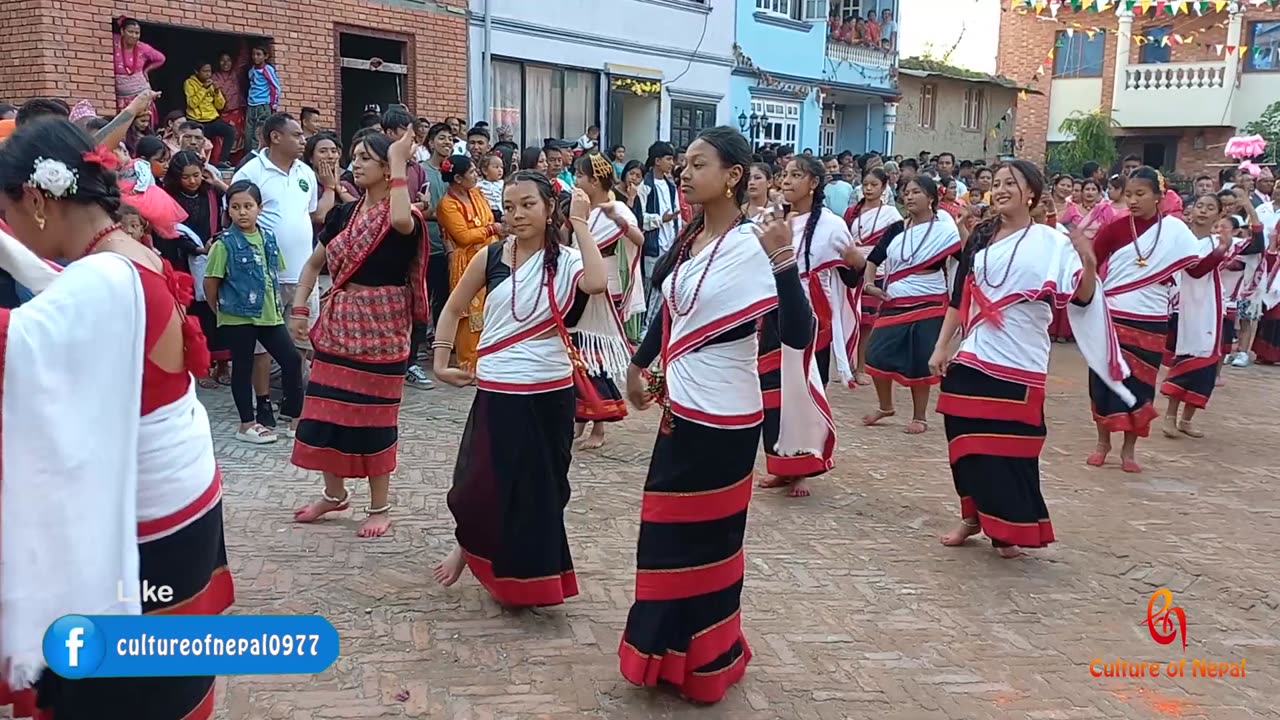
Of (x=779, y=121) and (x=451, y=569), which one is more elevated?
(x=779, y=121)

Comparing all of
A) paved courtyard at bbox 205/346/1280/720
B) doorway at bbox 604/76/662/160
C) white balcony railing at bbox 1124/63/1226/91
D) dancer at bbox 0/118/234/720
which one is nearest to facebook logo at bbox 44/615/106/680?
dancer at bbox 0/118/234/720

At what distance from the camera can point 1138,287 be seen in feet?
22.9

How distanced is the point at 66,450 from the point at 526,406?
2.15 meters

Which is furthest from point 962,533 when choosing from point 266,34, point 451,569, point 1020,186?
point 266,34

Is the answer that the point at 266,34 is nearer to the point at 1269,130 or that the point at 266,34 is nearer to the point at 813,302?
the point at 813,302

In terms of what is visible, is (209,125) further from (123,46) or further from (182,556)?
(182,556)

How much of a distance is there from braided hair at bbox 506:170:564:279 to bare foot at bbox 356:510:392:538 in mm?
1759

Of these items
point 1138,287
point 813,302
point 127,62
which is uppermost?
point 127,62

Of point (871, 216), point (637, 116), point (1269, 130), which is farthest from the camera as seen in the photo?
point (1269, 130)

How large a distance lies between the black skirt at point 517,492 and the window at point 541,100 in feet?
34.5

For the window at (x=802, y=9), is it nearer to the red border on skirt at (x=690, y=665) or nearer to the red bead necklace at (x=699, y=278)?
the red bead necklace at (x=699, y=278)

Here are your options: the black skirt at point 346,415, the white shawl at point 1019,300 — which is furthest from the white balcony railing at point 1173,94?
the black skirt at point 346,415

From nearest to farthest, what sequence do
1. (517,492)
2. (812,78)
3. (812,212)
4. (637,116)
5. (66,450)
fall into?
1. (66,450)
2. (517,492)
3. (812,212)
4. (637,116)
5. (812,78)

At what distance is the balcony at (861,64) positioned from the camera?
21031 mm
